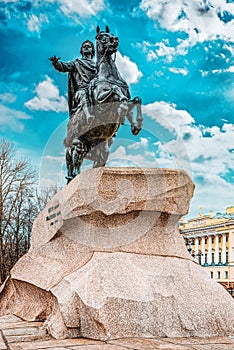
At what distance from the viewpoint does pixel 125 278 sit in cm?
548

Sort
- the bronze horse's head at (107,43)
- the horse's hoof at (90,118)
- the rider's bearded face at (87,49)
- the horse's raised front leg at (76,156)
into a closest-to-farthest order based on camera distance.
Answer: the horse's hoof at (90,118) < the bronze horse's head at (107,43) < the horse's raised front leg at (76,156) < the rider's bearded face at (87,49)

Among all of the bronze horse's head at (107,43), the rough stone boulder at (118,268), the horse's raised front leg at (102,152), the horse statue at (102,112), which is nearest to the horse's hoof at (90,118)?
the horse statue at (102,112)

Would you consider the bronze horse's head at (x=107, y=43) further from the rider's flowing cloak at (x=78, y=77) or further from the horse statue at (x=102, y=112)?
the rider's flowing cloak at (x=78, y=77)

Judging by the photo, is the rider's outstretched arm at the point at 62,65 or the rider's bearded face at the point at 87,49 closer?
the rider's outstretched arm at the point at 62,65

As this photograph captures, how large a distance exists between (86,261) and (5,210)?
68.4ft

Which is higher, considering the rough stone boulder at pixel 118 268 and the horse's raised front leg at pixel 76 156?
the horse's raised front leg at pixel 76 156

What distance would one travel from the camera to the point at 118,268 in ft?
18.5

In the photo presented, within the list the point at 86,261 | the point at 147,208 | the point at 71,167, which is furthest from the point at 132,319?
the point at 71,167

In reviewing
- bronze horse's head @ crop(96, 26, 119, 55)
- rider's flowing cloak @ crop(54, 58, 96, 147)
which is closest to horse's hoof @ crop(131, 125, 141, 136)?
rider's flowing cloak @ crop(54, 58, 96, 147)

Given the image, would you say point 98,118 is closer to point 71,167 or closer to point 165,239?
point 71,167

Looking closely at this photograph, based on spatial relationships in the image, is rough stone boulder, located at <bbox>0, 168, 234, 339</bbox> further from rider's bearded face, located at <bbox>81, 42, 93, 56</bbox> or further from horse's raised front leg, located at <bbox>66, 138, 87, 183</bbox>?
rider's bearded face, located at <bbox>81, 42, 93, 56</bbox>

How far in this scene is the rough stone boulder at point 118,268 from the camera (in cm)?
523

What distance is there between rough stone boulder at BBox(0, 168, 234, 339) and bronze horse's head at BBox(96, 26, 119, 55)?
258 cm

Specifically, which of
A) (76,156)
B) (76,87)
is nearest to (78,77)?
(76,87)
